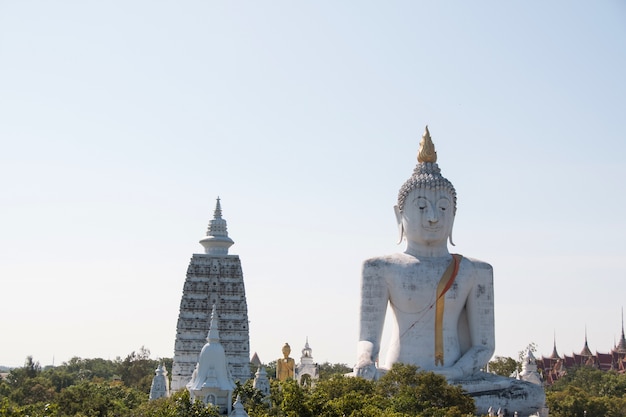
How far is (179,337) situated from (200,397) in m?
26.5

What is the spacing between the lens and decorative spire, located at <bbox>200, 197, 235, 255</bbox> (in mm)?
64312

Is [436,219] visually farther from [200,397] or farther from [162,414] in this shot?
[162,414]

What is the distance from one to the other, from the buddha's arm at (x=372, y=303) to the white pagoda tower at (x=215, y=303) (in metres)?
17.5

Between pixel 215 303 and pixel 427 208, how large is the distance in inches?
797

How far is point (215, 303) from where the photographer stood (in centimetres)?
6309

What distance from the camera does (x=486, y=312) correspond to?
150 feet

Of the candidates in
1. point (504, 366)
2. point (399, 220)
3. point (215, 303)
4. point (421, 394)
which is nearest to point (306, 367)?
point (215, 303)

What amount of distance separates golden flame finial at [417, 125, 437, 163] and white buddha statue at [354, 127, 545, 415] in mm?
1240

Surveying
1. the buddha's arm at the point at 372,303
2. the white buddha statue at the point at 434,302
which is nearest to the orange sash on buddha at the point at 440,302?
the white buddha statue at the point at 434,302

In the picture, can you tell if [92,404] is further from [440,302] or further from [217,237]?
[217,237]

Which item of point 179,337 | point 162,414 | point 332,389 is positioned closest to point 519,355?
point 179,337

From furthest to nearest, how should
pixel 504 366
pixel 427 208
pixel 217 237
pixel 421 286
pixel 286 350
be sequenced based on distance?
pixel 504 366, pixel 217 237, pixel 286 350, pixel 427 208, pixel 421 286

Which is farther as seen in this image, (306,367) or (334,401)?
(306,367)

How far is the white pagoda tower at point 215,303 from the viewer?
61.9 meters
